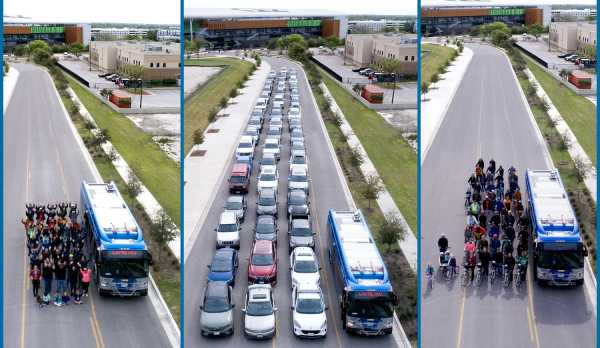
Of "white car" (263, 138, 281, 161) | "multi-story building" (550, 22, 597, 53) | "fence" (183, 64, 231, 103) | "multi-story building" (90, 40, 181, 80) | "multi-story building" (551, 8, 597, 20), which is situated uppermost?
"multi-story building" (551, 8, 597, 20)

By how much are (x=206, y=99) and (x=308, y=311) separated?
2796cm

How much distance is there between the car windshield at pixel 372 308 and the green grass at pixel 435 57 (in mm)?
37343

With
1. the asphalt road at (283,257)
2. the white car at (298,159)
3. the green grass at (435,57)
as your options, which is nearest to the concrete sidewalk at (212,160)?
the asphalt road at (283,257)

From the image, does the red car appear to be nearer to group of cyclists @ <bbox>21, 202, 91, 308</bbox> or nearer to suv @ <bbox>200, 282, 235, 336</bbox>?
suv @ <bbox>200, 282, 235, 336</bbox>

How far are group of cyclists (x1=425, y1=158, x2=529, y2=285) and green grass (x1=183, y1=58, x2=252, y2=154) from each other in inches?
728

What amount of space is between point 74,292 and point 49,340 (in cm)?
292

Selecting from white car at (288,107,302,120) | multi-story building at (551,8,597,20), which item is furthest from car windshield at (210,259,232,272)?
multi-story building at (551,8,597,20)

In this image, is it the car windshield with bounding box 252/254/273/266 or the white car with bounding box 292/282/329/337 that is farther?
the car windshield with bounding box 252/254/273/266

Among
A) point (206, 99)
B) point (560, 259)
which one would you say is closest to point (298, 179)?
point (206, 99)

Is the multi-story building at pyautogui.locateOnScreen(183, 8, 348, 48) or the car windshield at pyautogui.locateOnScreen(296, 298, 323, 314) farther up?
the multi-story building at pyautogui.locateOnScreen(183, 8, 348, 48)

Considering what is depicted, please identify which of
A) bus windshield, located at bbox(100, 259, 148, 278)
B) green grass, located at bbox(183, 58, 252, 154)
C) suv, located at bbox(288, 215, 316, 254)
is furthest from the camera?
green grass, located at bbox(183, 58, 252, 154)

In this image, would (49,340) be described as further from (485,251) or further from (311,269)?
(485,251)

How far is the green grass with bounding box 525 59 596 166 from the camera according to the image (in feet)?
137

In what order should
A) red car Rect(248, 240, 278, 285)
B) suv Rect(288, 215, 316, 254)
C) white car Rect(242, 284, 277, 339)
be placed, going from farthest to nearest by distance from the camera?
suv Rect(288, 215, 316, 254)
red car Rect(248, 240, 278, 285)
white car Rect(242, 284, 277, 339)
